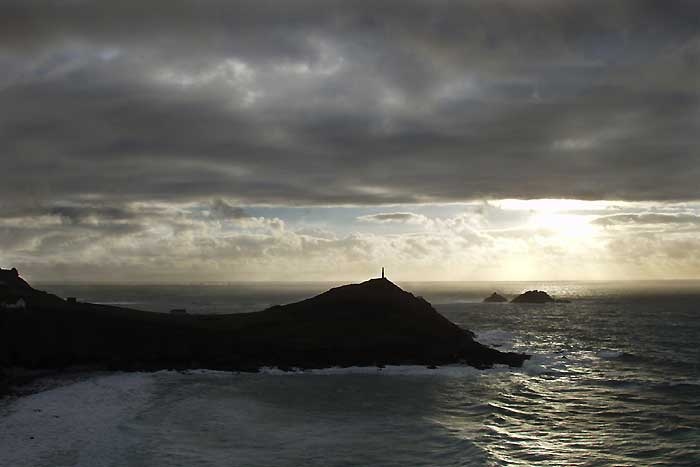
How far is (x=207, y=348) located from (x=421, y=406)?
28.7 m

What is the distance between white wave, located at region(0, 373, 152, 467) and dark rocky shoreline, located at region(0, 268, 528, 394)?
10.7 m

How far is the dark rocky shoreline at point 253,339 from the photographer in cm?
6003

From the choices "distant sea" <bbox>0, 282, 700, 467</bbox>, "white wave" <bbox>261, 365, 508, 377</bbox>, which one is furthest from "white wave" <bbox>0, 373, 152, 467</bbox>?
"white wave" <bbox>261, 365, 508, 377</bbox>

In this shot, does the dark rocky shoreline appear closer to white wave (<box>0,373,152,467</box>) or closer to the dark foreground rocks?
the dark foreground rocks

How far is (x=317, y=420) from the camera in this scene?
39.9 m

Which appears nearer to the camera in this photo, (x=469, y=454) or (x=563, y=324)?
(x=469, y=454)

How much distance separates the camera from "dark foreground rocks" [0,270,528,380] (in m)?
60.2

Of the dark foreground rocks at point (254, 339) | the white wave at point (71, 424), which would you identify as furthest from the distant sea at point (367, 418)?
the dark foreground rocks at point (254, 339)

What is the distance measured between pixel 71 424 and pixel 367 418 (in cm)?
1826

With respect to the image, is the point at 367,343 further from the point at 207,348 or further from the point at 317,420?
the point at 317,420

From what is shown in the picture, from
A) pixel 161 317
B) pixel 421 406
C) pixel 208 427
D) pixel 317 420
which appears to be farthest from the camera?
pixel 161 317

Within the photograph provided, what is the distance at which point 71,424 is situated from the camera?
36.6 metres

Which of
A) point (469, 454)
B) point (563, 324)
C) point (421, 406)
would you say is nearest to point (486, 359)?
point (421, 406)

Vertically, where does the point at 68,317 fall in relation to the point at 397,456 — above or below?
above
